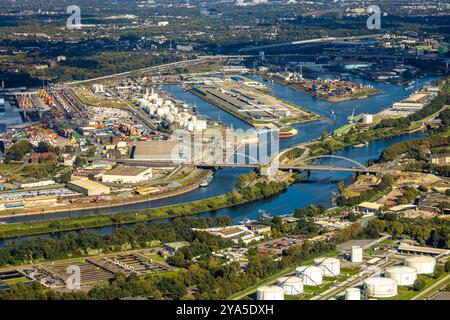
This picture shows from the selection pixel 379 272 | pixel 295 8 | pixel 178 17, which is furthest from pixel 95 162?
pixel 295 8

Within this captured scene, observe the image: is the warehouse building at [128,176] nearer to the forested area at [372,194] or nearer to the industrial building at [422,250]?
the forested area at [372,194]

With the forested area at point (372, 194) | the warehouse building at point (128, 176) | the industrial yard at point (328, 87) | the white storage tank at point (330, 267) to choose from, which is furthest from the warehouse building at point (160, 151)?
the industrial yard at point (328, 87)

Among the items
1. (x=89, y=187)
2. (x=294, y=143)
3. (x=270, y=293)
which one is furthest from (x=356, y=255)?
(x=294, y=143)

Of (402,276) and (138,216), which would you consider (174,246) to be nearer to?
(138,216)

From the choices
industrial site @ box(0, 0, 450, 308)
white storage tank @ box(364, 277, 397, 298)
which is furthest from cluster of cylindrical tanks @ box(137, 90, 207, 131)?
white storage tank @ box(364, 277, 397, 298)

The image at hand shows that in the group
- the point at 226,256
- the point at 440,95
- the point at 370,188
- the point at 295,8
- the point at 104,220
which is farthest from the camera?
the point at 295,8

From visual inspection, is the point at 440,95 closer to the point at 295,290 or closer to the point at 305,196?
the point at 305,196
